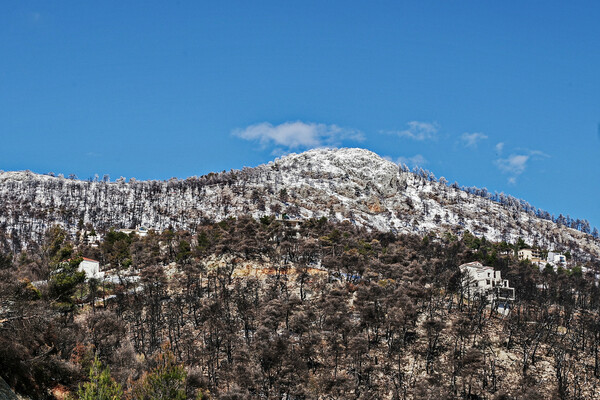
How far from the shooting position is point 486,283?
91500 millimetres

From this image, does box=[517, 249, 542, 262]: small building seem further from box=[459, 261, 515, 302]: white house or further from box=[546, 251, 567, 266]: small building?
A: box=[459, 261, 515, 302]: white house

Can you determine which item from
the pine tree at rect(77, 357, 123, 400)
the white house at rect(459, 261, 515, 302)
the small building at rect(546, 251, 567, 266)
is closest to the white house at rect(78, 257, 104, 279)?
the pine tree at rect(77, 357, 123, 400)

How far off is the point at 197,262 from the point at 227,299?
17146mm

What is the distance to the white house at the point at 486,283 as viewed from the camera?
8438cm

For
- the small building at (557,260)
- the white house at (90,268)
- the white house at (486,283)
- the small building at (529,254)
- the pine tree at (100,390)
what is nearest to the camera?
the pine tree at (100,390)

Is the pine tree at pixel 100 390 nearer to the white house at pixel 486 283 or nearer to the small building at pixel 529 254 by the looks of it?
the white house at pixel 486 283

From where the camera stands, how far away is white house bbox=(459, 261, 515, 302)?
84375mm

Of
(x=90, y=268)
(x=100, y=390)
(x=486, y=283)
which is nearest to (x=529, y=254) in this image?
(x=486, y=283)

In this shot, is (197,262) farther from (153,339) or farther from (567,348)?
(567,348)

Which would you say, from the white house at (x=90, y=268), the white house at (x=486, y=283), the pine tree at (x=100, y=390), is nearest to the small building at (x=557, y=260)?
Result: the white house at (x=486, y=283)

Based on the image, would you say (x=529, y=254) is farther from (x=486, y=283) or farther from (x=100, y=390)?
(x=100, y=390)

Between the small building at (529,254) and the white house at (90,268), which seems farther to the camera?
the small building at (529,254)

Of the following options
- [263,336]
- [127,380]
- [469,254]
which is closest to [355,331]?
[263,336]

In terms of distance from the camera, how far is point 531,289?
9456cm
